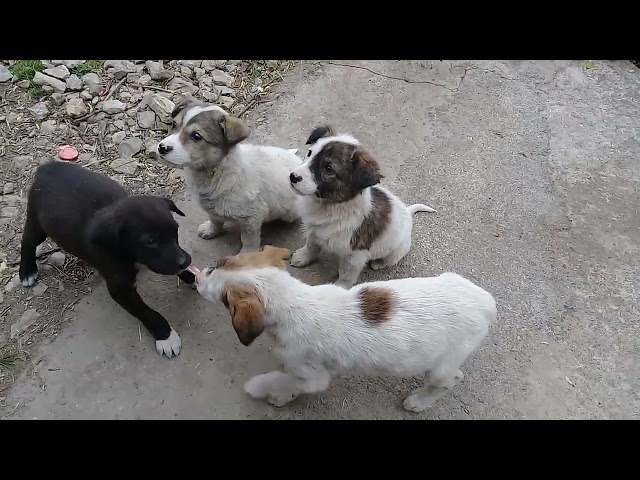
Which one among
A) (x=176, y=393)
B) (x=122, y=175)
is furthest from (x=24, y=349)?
(x=122, y=175)

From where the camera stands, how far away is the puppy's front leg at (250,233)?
4.26 m

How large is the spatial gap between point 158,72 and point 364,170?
10.3 feet

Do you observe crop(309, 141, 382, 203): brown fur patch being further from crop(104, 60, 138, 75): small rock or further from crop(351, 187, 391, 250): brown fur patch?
crop(104, 60, 138, 75): small rock

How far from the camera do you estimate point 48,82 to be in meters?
5.40

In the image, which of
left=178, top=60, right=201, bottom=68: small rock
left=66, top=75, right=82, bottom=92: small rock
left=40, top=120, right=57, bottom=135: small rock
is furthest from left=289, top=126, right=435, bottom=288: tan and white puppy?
left=66, top=75, right=82, bottom=92: small rock

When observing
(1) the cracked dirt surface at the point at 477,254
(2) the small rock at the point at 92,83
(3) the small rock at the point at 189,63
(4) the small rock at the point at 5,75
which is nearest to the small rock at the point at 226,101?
(1) the cracked dirt surface at the point at 477,254

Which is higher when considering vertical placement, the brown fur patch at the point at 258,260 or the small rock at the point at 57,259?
the brown fur patch at the point at 258,260

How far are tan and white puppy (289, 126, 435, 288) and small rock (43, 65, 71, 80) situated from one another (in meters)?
3.12

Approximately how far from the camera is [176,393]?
3740 mm

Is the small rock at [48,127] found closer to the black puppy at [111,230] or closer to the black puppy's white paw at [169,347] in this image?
the black puppy at [111,230]

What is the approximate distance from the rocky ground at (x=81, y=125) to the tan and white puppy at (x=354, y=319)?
168 centimetres
